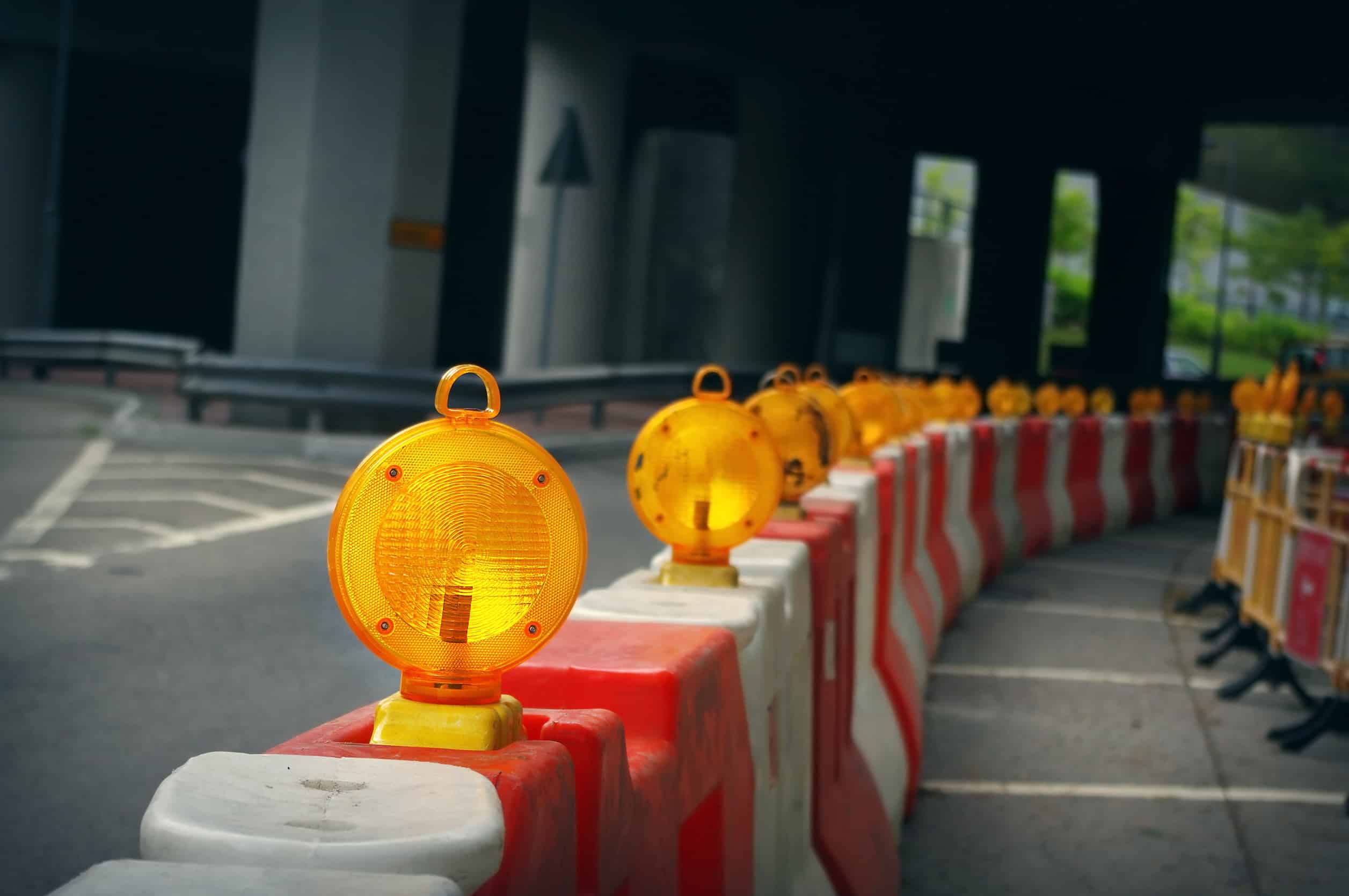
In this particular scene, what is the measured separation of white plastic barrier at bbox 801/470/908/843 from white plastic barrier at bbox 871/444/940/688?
0.74 m

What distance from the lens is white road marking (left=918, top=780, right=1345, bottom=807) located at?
19.8 ft

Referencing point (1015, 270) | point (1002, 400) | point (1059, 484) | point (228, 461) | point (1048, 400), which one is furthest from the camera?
point (1015, 270)

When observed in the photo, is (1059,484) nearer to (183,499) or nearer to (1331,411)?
(1331,411)

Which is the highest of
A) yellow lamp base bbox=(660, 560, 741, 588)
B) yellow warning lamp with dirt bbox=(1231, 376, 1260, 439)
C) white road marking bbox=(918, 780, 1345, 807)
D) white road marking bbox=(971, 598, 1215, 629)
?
yellow warning lamp with dirt bbox=(1231, 376, 1260, 439)

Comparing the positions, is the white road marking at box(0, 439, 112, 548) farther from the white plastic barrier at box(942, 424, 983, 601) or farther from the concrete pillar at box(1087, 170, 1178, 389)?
the concrete pillar at box(1087, 170, 1178, 389)

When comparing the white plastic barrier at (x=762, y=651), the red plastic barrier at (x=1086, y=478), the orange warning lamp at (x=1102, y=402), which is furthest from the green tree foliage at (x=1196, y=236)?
the white plastic barrier at (x=762, y=651)

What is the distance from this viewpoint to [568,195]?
2698 cm

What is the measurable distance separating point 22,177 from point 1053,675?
26.0 metres

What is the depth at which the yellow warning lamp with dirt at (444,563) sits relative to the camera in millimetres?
2143

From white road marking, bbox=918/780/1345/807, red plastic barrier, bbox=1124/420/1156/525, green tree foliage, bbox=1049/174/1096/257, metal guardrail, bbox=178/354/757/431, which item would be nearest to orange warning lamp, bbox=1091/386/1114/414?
red plastic barrier, bbox=1124/420/1156/525

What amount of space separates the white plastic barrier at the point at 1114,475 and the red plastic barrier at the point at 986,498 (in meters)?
3.66

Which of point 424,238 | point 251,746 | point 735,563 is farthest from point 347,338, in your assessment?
point 735,563

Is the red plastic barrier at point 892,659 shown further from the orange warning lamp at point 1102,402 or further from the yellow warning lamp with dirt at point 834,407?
the orange warning lamp at point 1102,402

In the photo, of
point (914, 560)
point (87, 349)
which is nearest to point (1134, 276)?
point (87, 349)
